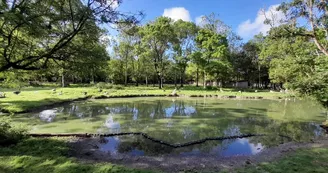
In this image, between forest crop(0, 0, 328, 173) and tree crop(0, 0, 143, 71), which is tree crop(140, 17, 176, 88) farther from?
tree crop(0, 0, 143, 71)

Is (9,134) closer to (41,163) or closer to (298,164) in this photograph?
(41,163)

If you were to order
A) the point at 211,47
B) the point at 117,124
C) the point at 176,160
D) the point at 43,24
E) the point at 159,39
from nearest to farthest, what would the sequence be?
1. the point at 43,24
2. the point at 176,160
3. the point at 117,124
4. the point at 159,39
5. the point at 211,47

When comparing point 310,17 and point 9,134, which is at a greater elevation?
point 310,17

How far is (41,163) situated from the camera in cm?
571

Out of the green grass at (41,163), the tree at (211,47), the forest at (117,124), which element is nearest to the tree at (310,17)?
the forest at (117,124)

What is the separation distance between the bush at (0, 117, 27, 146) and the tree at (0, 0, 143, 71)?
2.31m

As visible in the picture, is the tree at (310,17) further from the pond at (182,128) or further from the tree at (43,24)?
the tree at (43,24)

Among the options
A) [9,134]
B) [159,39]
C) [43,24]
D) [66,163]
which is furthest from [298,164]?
[159,39]

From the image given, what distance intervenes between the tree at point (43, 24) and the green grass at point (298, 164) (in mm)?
5140

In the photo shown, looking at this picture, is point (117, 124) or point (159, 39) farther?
point (159, 39)

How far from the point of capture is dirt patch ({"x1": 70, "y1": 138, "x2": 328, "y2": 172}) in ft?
20.2

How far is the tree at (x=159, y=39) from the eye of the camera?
1489 inches

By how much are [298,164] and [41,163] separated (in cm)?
686

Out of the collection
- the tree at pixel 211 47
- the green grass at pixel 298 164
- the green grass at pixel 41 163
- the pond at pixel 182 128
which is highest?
the tree at pixel 211 47
